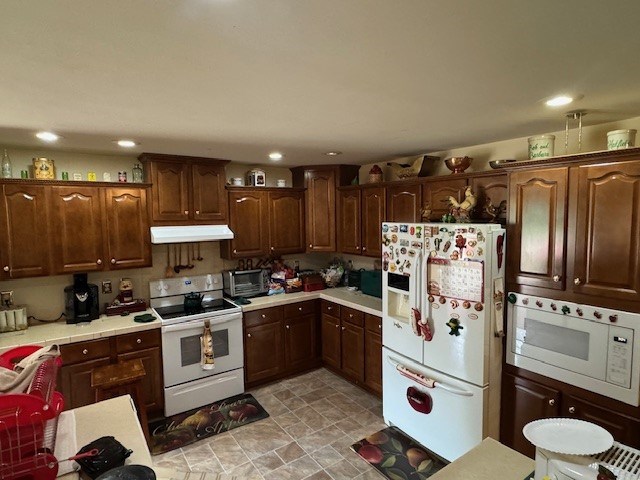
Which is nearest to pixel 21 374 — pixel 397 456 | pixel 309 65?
pixel 309 65

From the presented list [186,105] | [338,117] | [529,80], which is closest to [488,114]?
[529,80]

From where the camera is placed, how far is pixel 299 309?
4055mm

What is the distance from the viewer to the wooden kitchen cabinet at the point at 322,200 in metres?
4.21

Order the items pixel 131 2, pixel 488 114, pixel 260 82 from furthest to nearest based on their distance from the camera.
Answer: pixel 488 114
pixel 260 82
pixel 131 2

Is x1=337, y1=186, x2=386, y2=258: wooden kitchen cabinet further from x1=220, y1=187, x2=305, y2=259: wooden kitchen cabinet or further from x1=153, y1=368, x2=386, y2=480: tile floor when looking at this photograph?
x1=153, y1=368, x2=386, y2=480: tile floor

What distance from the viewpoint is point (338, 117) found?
7.02 feet

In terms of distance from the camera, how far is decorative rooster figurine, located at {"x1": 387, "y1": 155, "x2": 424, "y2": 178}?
344 cm

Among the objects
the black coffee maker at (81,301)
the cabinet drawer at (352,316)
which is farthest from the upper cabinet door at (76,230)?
the cabinet drawer at (352,316)

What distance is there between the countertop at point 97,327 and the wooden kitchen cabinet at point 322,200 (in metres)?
0.76

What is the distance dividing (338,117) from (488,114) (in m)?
0.91

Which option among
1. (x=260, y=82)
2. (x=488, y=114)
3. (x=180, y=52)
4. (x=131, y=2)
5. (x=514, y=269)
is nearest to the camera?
(x=131, y=2)

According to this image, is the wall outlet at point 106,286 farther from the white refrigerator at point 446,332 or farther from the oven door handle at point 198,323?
the white refrigerator at point 446,332

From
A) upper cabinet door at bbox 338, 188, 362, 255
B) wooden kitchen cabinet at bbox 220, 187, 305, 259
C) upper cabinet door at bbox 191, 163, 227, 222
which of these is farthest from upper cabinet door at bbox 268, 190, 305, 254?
upper cabinet door at bbox 191, 163, 227, 222

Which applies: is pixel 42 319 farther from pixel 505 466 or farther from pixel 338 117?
pixel 505 466
